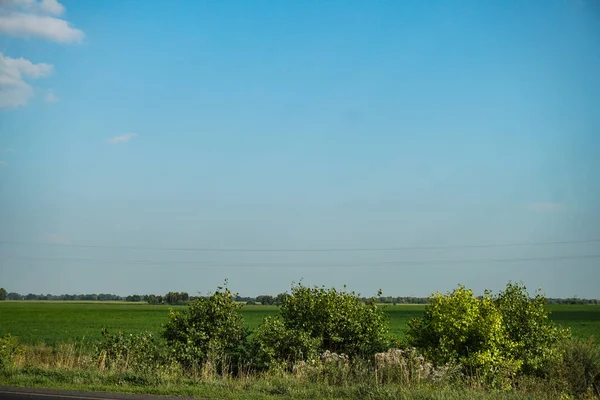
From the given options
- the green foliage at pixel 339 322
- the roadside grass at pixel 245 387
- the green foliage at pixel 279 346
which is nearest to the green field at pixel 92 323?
the green foliage at pixel 339 322

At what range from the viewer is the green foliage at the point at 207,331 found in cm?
1934

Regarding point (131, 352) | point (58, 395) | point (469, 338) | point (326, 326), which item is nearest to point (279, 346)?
point (326, 326)

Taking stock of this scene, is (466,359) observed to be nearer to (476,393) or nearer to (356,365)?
(356,365)

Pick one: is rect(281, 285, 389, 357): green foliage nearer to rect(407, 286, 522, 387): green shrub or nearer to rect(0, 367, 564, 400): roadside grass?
rect(407, 286, 522, 387): green shrub

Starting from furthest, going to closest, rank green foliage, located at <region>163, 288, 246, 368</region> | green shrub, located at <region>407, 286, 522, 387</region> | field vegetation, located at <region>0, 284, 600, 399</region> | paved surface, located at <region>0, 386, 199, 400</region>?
green foliage, located at <region>163, 288, 246, 368</region>, green shrub, located at <region>407, 286, 522, 387</region>, field vegetation, located at <region>0, 284, 600, 399</region>, paved surface, located at <region>0, 386, 199, 400</region>

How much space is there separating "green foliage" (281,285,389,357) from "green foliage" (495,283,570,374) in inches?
159

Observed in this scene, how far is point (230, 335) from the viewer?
2020cm

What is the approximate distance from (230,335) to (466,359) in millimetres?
7835

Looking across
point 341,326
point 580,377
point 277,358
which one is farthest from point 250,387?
point 580,377

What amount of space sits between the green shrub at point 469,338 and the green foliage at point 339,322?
1.69 metres

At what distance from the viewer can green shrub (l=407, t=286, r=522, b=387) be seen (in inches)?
672

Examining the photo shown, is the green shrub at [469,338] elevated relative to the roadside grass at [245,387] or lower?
elevated

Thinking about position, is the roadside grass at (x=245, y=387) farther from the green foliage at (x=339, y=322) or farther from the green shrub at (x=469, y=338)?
the green foliage at (x=339, y=322)

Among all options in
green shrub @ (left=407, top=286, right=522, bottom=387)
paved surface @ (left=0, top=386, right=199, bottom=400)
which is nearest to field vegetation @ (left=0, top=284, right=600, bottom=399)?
green shrub @ (left=407, top=286, right=522, bottom=387)
